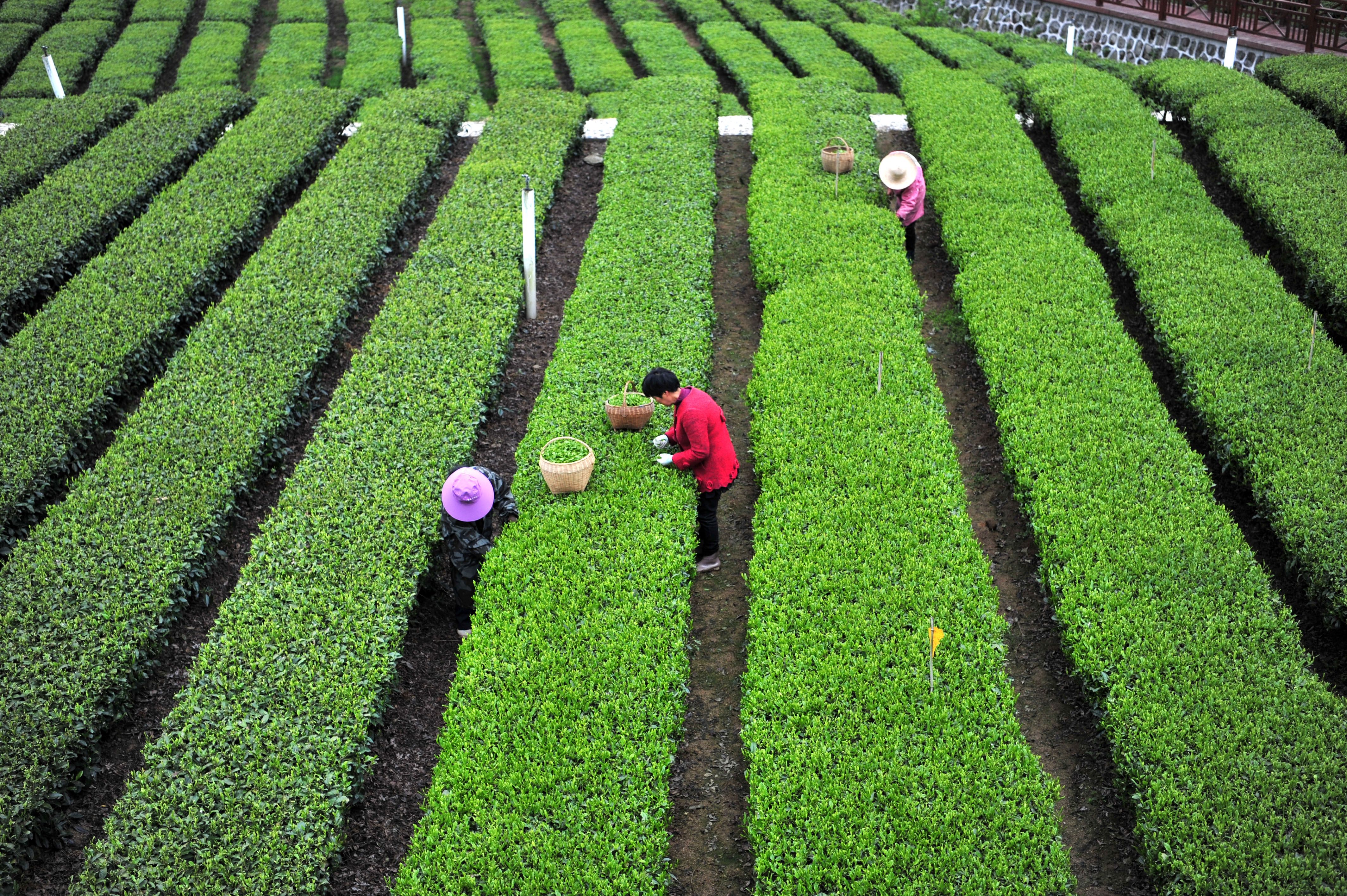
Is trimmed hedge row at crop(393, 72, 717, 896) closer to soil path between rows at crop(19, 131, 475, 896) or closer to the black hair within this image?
the black hair

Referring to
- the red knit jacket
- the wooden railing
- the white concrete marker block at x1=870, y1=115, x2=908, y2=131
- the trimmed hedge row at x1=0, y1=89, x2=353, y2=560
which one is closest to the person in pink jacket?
the white concrete marker block at x1=870, y1=115, x2=908, y2=131

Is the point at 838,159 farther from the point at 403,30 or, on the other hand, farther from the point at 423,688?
the point at 403,30

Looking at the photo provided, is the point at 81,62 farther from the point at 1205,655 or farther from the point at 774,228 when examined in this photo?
the point at 1205,655

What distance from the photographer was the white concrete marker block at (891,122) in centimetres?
1780

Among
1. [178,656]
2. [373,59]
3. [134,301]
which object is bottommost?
[178,656]

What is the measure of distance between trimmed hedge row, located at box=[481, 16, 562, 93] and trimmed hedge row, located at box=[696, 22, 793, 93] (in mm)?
3420

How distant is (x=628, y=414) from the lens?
386 inches

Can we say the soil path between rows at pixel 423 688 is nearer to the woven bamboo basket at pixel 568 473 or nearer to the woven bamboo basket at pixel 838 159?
the woven bamboo basket at pixel 568 473

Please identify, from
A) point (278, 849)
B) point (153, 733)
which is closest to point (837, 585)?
point (278, 849)

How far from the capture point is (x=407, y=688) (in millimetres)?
8383

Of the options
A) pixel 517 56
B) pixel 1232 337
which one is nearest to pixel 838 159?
pixel 1232 337

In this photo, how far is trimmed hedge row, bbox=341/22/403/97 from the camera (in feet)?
67.1

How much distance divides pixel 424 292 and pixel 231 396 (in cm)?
265

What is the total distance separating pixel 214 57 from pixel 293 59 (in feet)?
5.47
